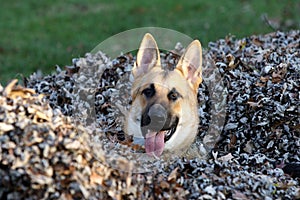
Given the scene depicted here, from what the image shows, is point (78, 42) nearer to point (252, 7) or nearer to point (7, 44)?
point (7, 44)

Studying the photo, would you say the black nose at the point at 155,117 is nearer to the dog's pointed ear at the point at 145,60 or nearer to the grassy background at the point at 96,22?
the dog's pointed ear at the point at 145,60

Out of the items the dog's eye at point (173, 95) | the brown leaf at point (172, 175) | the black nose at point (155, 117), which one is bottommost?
the brown leaf at point (172, 175)

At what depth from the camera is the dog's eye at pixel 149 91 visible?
493 cm

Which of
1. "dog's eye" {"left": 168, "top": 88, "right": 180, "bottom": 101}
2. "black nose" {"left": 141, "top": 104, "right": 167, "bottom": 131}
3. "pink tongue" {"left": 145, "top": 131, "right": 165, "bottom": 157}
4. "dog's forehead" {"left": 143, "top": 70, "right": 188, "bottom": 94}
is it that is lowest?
"pink tongue" {"left": 145, "top": 131, "right": 165, "bottom": 157}

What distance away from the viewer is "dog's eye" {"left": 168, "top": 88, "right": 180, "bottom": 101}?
495cm

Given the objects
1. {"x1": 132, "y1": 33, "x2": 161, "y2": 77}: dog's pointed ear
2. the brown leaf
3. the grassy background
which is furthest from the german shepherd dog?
the grassy background

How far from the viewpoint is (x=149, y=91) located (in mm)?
4949

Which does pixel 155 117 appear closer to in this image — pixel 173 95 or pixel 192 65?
pixel 173 95

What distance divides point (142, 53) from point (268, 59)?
61.8 inches

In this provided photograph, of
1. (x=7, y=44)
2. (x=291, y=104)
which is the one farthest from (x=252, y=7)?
(x=291, y=104)

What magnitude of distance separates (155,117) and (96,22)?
19.9ft

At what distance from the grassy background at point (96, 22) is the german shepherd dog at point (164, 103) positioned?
135 inches

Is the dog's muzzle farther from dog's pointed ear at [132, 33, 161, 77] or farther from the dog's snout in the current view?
dog's pointed ear at [132, 33, 161, 77]

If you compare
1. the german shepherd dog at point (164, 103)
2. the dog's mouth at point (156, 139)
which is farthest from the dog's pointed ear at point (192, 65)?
the dog's mouth at point (156, 139)
